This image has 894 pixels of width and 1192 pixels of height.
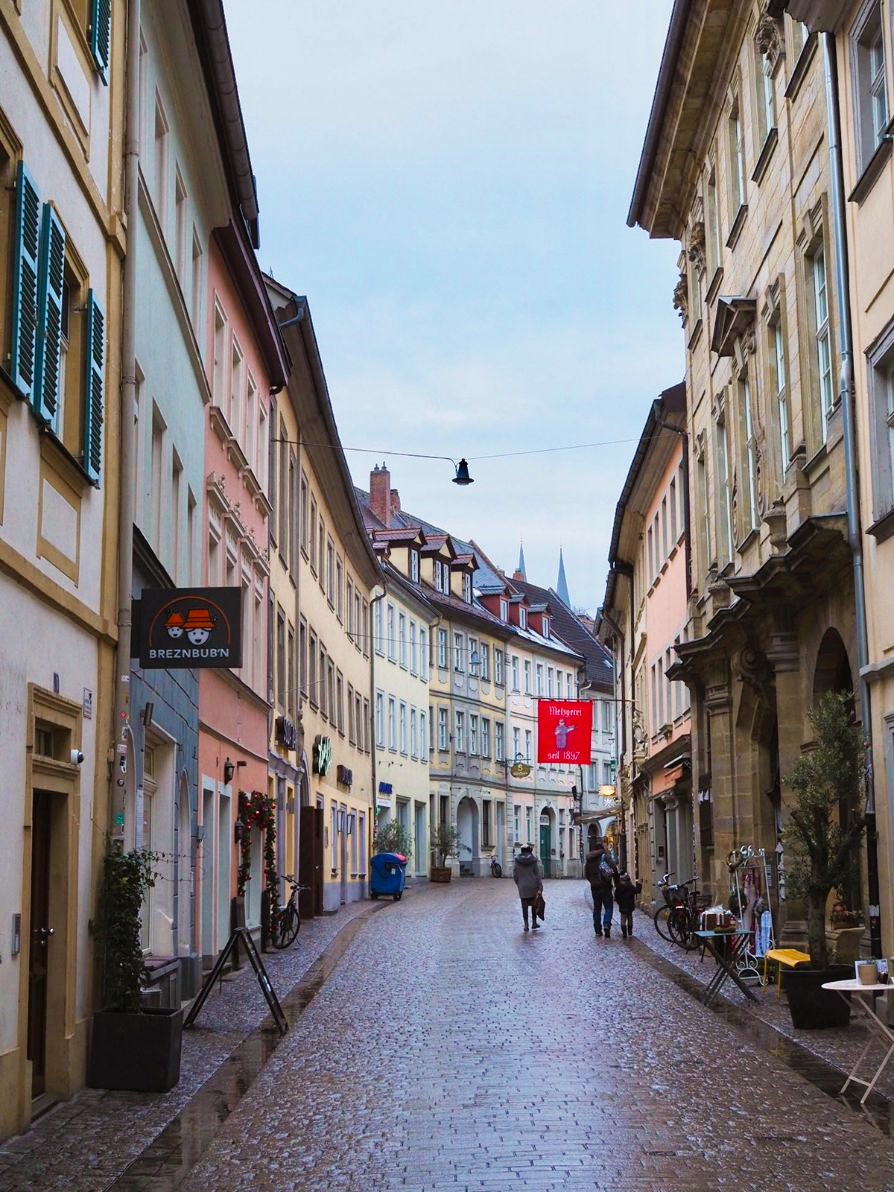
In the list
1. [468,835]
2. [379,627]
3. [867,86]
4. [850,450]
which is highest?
[867,86]

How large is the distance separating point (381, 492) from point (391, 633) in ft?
41.5

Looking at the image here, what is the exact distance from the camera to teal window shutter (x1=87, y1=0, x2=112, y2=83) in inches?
493

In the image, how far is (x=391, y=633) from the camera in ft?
192

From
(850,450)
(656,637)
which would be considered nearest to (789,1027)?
(850,450)

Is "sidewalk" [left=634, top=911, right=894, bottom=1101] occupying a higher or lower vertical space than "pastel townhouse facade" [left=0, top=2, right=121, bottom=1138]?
lower

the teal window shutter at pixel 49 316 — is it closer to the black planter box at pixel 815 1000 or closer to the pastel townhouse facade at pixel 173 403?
the pastel townhouse facade at pixel 173 403

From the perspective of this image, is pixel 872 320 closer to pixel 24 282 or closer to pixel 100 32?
pixel 100 32

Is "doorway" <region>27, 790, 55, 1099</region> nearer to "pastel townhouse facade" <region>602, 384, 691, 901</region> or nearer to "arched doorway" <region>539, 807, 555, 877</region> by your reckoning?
"pastel townhouse facade" <region>602, 384, 691, 901</region>

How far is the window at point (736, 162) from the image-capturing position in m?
24.6

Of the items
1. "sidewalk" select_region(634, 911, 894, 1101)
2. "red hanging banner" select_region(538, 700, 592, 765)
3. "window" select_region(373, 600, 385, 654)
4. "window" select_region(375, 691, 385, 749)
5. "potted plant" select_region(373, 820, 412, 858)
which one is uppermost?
"window" select_region(373, 600, 385, 654)

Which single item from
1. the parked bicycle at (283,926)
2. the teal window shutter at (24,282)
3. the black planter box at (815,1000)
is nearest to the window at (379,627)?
the parked bicycle at (283,926)

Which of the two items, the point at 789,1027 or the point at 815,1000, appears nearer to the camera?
the point at 815,1000

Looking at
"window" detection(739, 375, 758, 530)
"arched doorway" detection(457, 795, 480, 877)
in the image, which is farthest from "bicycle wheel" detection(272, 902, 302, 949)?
"arched doorway" detection(457, 795, 480, 877)

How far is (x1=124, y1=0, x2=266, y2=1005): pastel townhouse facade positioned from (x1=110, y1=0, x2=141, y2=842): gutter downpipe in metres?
0.05
